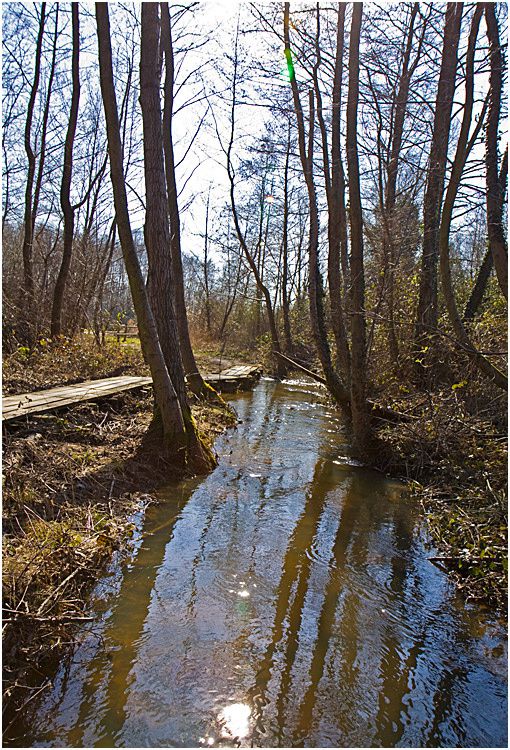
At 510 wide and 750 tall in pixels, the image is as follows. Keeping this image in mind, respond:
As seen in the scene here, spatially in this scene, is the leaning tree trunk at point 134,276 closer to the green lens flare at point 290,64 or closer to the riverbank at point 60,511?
the riverbank at point 60,511

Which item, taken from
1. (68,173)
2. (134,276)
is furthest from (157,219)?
(68,173)

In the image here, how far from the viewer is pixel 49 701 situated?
94.3 inches

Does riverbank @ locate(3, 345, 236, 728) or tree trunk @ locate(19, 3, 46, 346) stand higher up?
tree trunk @ locate(19, 3, 46, 346)

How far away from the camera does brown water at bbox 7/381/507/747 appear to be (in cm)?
236

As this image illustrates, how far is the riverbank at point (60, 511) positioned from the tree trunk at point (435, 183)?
4.58m

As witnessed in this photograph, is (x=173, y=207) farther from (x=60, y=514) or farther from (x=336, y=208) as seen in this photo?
(x=60, y=514)

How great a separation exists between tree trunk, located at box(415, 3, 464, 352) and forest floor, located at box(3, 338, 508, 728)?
1.72 m

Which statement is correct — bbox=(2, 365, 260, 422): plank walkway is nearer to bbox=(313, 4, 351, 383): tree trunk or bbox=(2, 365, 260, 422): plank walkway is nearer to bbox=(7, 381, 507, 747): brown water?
bbox=(7, 381, 507, 747): brown water

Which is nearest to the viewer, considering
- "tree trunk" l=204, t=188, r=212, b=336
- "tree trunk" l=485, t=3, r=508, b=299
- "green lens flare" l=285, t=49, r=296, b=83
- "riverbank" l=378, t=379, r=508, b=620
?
"riverbank" l=378, t=379, r=508, b=620

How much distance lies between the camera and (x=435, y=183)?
8.39 m

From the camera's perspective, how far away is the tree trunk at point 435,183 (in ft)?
23.8

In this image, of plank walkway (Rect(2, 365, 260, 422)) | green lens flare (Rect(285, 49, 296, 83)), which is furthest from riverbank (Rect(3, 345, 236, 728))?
green lens flare (Rect(285, 49, 296, 83))

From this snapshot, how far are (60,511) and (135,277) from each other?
287 centimetres

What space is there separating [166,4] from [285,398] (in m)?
9.43
